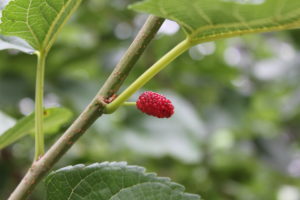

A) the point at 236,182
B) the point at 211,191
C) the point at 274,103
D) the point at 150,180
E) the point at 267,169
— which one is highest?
the point at 274,103

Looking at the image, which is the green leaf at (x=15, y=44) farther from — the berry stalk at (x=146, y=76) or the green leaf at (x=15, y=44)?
the berry stalk at (x=146, y=76)

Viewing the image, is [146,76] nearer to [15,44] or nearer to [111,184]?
[111,184]

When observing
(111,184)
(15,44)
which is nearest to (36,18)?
(15,44)

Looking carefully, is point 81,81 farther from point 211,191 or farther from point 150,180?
point 150,180

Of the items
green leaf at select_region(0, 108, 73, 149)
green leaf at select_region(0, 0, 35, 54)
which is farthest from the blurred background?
green leaf at select_region(0, 0, 35, 54)

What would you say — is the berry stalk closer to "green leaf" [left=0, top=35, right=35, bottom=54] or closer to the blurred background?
"green leaf" [left=0, top=35, right=35, bottom=54]

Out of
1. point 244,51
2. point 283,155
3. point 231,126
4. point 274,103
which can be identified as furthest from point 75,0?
point 244,51
